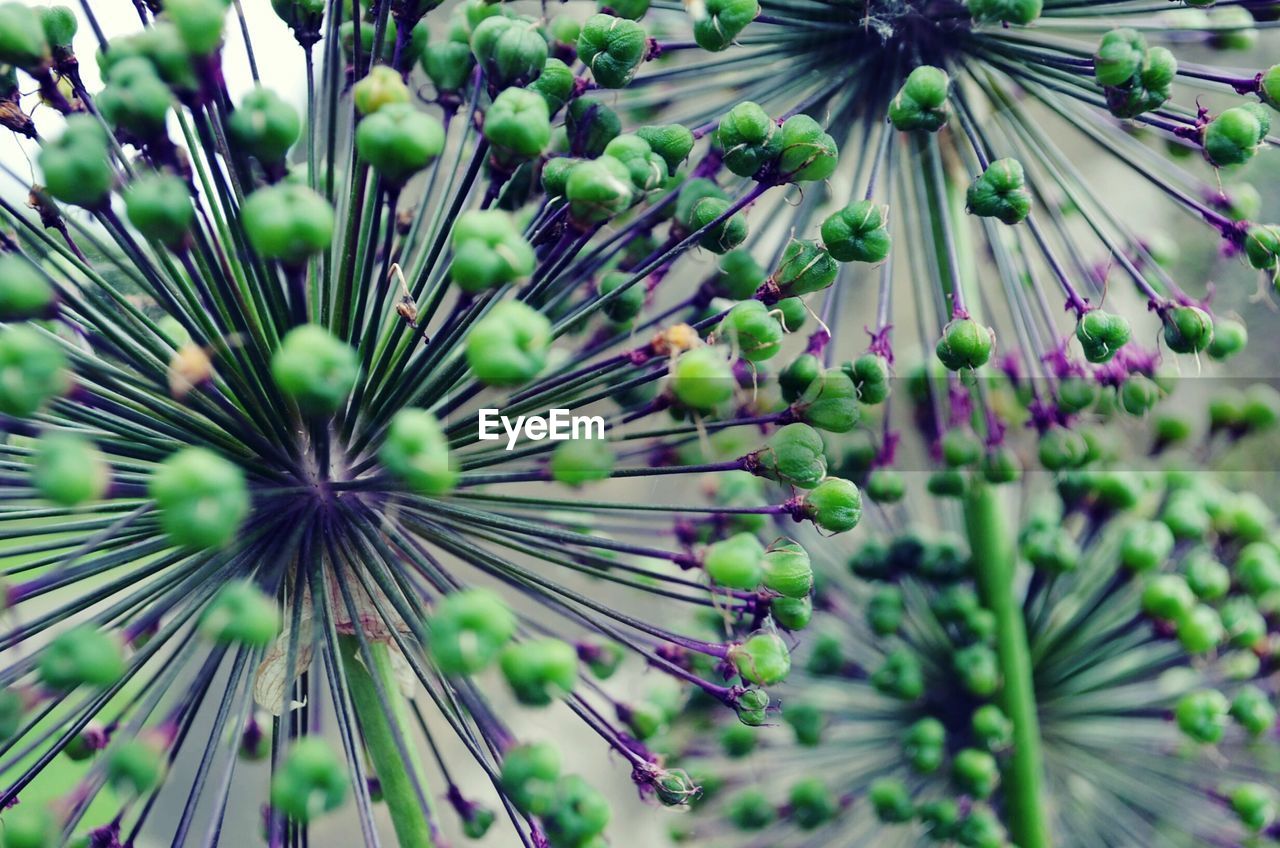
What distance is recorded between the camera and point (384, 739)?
1355 millimetres

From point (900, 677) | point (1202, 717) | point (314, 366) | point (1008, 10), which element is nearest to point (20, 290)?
point (314, 366)

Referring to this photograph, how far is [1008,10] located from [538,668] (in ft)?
3.28

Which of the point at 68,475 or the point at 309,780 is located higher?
the point at 68,475

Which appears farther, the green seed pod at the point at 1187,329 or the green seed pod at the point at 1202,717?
the green seed pod at the point at 1202,717

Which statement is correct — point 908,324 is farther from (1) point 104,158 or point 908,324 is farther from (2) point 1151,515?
(1) point 104,158

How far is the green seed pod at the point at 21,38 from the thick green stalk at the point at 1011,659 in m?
1.54

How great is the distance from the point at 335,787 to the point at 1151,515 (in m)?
1.79

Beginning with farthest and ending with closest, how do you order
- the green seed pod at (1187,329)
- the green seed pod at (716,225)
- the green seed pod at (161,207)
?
the green seed pod at (1187,329) → the green seed pod at (716,225) → the green seed pod at (161,207)

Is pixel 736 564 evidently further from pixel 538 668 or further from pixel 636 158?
pixel 636 158

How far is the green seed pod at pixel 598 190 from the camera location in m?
1.13

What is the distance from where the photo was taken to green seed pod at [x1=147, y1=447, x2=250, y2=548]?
86cm

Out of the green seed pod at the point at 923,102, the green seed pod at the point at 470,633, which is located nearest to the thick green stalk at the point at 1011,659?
the green seed pod at the point at 923,102

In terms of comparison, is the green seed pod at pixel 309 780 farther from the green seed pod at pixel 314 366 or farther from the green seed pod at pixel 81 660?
the green seed pod at pixel 314 366

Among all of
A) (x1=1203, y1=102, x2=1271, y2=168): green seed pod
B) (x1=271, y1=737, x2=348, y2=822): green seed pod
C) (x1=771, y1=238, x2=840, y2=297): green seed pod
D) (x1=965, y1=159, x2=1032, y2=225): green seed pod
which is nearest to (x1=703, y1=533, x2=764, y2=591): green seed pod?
(x1=771, y1=238, x2=840, y2=297): green seed pod
